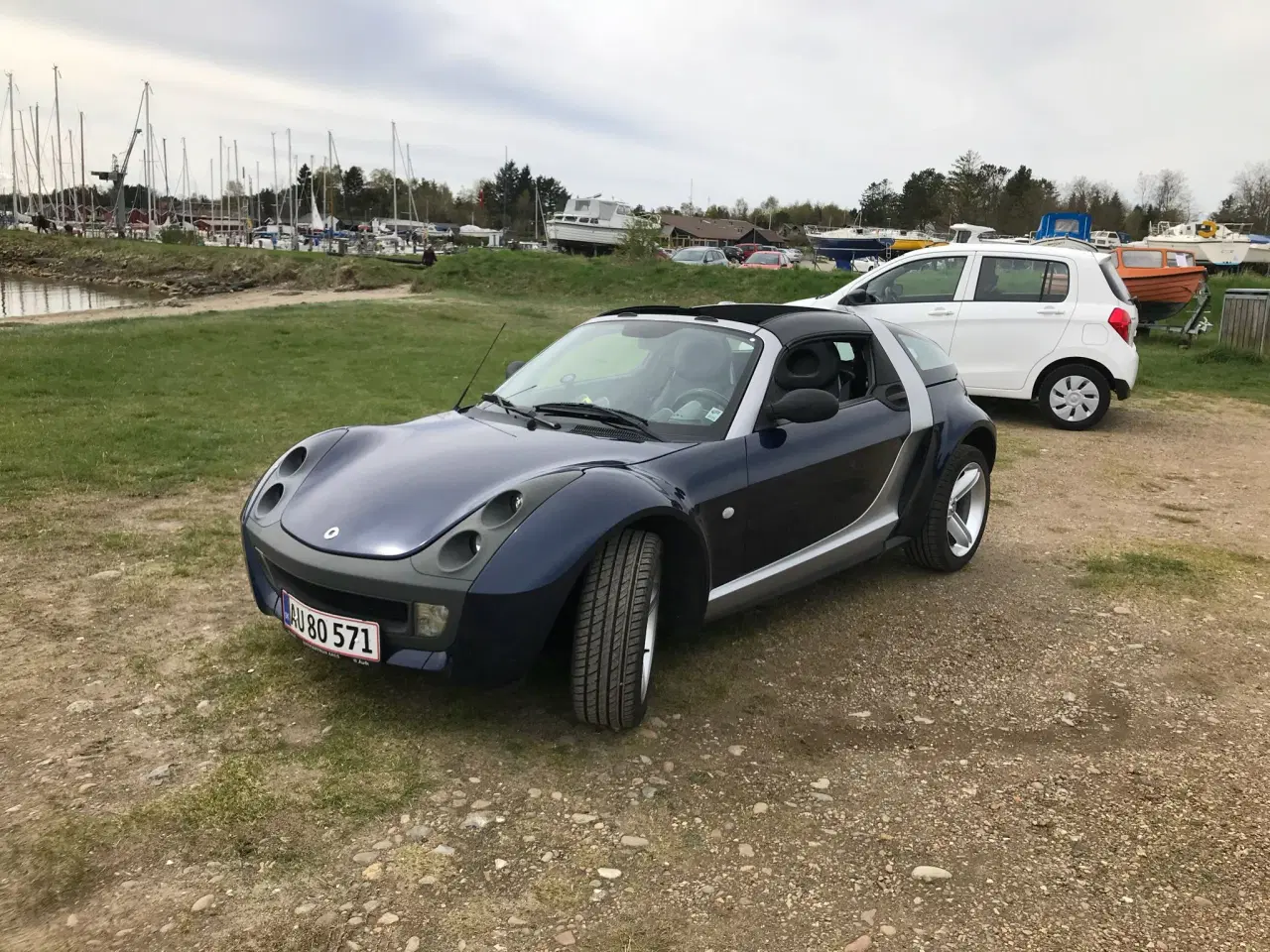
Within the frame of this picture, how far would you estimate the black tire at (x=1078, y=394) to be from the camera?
10.3 metres

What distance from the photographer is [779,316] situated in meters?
4.64

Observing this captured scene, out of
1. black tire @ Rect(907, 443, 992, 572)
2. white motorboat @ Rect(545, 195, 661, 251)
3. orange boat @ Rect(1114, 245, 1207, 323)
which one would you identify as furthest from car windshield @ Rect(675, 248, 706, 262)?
black tire @ Rect(907, 443, 992, 572)

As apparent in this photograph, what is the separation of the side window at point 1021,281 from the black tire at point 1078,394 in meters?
0.80

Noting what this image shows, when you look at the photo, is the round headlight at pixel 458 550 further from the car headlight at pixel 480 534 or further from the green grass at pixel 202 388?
the green grass at pixel 202 388

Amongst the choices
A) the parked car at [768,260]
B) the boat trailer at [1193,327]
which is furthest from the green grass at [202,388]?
the parked car at [768,260]

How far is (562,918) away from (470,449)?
6.02 ft

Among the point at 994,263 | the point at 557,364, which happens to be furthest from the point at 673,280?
the point at 557,364

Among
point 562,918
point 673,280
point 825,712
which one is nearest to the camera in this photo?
point 562,918

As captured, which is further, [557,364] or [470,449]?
[557,364]

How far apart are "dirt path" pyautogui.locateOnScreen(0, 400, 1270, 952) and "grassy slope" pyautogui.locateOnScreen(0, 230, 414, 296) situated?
3079 cm

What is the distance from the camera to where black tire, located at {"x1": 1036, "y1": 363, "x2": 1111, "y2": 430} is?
33.9ft

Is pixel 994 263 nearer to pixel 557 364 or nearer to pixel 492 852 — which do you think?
pixel 557 364

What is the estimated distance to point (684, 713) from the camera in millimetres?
3652

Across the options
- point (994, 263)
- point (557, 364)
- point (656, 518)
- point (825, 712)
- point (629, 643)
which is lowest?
point (825, 712)
